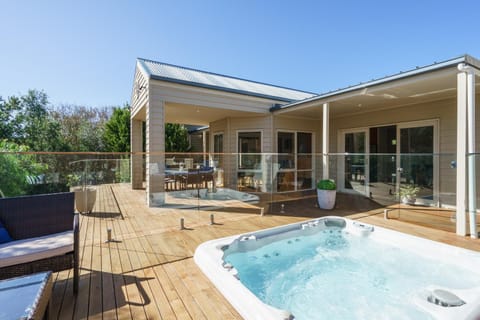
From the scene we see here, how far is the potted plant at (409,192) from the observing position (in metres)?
5.95

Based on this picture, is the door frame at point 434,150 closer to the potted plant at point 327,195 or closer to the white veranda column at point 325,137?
the white veranda column at point 325,137

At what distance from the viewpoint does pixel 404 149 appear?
6672 millimetres

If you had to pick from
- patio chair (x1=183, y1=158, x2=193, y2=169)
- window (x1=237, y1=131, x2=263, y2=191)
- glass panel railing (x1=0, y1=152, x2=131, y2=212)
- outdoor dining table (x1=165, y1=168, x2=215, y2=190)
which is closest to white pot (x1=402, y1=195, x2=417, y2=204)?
window (x1=237, y1=131, x2=263, y2=191)

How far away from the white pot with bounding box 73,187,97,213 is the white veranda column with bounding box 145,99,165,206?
117 cm

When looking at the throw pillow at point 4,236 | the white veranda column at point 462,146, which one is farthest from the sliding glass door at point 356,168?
the throw pillow at point 4,236

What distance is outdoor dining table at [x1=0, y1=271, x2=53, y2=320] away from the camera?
4.50 ft

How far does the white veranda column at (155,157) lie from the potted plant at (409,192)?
6.33 m

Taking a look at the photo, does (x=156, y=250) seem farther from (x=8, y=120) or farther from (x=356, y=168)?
(x=8, y=120)

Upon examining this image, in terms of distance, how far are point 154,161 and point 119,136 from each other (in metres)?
8.16

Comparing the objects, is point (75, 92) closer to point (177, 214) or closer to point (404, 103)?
point (177, 214)

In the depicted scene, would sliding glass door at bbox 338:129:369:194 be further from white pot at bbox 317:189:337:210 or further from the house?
white pot at bbox 317:189:337:210

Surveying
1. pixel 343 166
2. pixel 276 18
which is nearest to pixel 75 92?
pixel 276 18

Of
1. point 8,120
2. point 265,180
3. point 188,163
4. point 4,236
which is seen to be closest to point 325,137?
point 265,180

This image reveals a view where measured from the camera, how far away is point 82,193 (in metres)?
4.86
